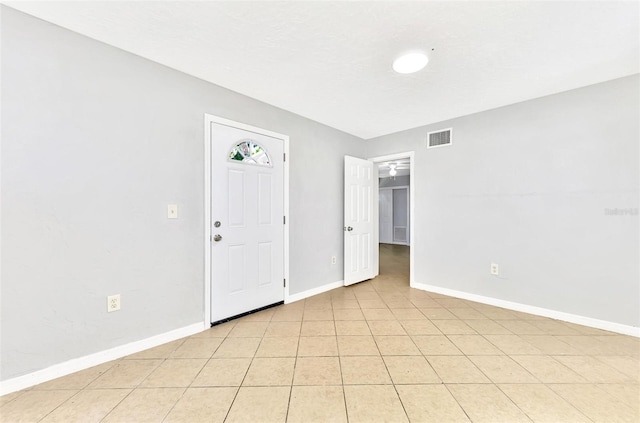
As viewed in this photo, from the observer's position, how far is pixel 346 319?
2.59 meters

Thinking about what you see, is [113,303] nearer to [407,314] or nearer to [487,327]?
[407,314]

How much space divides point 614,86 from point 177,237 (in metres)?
4.21

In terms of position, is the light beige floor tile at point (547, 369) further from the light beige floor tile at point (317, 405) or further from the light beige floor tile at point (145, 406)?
the light beige floor tile at point (145, 406)

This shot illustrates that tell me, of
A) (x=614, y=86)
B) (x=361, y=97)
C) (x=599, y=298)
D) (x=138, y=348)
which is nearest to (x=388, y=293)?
(x=599, y=298)

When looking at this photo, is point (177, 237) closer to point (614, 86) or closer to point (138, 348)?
point (138, 348)

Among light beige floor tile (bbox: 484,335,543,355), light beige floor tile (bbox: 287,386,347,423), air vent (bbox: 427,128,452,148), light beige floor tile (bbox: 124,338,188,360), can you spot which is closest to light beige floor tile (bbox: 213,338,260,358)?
light beige floor tile (bbox: 124,338,188,360)

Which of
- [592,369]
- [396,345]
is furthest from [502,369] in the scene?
[396,345]

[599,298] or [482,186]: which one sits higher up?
[482,186]

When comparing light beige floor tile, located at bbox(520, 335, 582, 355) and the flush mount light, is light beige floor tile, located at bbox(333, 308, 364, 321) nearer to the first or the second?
light beige floor tile, located at bbox(520, 335, 582, 355)

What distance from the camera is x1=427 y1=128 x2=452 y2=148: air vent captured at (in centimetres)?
330

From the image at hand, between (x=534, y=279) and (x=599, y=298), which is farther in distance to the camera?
(x=534, y=279)

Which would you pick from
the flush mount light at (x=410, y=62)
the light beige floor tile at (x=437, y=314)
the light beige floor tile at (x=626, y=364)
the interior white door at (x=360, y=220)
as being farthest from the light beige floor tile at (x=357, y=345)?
the flush mount light at (x=410, y=62)

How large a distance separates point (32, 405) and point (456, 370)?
8.62 feet

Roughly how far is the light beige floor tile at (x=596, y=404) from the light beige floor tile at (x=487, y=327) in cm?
71
